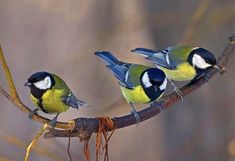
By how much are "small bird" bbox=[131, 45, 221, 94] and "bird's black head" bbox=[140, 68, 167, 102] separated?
7cm

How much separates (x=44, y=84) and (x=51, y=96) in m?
0.05

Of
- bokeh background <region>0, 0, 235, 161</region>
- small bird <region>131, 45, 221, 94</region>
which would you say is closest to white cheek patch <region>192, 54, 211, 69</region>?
small bird <region>131, 45, 221, 94</region>

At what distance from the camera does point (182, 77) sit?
1333 mm

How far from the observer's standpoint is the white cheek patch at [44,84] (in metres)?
1.05

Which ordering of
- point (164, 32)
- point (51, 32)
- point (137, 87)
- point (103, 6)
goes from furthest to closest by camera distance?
point (51, 32)
point (103, 6)
point (164, 32)
point (137, 87)

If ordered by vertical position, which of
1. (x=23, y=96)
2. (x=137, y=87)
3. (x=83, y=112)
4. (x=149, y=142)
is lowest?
(x=137, y=87)

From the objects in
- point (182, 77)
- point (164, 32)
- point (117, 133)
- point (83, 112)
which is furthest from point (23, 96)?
point (182, 77)

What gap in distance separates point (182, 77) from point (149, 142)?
1.21m

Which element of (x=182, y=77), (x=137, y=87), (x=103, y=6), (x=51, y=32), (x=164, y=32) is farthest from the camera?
(x=51, y=32)

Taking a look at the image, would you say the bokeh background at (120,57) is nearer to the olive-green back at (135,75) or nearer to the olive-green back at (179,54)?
the olive-green back at (179,54)

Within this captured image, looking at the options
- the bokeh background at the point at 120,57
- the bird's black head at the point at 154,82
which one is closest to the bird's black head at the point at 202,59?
the bird's black head at the point at 154,82

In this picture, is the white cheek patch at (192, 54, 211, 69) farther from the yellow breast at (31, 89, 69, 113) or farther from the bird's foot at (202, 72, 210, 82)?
the yellow breast at (31, 89, 69, 113)

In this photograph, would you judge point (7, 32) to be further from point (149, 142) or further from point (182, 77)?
point (182, 77)

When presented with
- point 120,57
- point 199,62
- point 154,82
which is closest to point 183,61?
point 199,62
